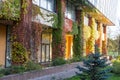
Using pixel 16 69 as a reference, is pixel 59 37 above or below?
above

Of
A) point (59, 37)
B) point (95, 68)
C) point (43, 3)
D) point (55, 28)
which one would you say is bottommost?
point (95, 68)

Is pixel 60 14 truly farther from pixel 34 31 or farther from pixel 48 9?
pixel 34 31

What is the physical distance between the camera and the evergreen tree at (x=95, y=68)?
14109 mm

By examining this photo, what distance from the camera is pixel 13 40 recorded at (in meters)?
21.3

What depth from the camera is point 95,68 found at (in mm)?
14398

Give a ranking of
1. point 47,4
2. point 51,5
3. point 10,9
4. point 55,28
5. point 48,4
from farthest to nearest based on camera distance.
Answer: point 55,28 → point 51,5 → point 48,4 → point 47,4 → point 10,9

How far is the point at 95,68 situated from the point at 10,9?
26.1 ft

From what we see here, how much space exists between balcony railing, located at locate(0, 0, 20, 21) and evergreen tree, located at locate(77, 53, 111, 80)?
7185 mm

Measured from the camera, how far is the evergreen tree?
14109 millimetres

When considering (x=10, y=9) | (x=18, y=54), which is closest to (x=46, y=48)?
(x=18, y=54)

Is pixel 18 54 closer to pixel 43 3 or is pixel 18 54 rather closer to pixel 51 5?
pixel 43 3

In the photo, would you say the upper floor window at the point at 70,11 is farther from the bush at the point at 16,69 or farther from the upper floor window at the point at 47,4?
the bush at the point at 16,69

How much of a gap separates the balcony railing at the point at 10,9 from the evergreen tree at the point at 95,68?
7.18 m

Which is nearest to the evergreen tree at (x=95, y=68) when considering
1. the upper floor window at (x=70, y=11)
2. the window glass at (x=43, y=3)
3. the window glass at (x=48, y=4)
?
the window glass at (x=43, y=3)
